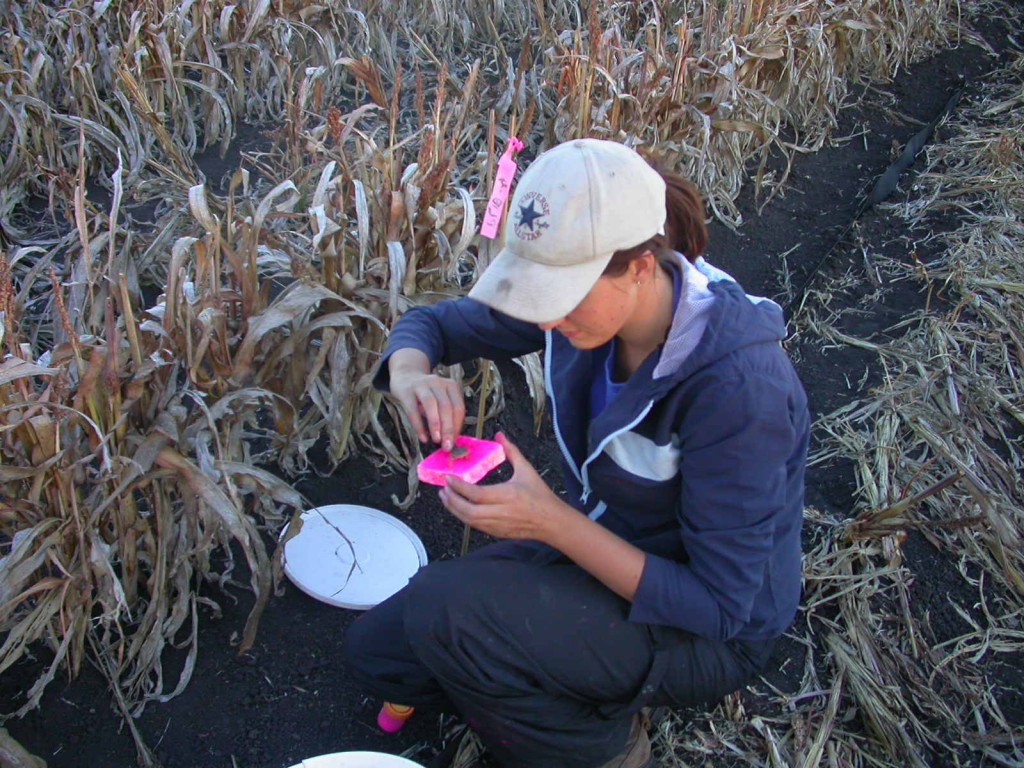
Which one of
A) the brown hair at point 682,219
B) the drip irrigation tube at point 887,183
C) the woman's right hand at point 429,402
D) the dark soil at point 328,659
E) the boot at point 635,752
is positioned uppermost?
the brown hair at point 682,219

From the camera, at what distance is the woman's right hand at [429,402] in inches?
61.8

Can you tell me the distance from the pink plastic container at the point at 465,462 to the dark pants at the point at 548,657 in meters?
0.19

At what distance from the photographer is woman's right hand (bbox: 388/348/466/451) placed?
5.15 feet

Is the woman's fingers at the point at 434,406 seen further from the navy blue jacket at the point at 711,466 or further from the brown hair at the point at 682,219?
the brown hair at the point at 682,219

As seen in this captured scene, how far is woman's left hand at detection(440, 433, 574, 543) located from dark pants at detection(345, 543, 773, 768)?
0.54 feet

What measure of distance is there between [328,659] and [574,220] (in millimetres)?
1173

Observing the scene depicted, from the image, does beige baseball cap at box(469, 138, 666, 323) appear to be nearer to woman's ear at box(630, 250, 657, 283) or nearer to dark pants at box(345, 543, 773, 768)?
woman's ear at box(630, 250, 657, 283)

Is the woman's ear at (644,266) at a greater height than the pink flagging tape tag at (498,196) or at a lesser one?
greater

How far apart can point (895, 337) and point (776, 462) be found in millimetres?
2130

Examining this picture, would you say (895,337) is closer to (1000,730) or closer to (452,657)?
(1000,730)

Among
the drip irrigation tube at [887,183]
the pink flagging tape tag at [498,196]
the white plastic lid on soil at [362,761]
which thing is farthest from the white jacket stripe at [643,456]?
the drip irrigation tube at [887,183]

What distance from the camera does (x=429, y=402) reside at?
1.58 metres

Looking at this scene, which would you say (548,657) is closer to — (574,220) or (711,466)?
(711,466)

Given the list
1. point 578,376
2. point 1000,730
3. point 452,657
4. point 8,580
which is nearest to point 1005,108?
point 1000,730
